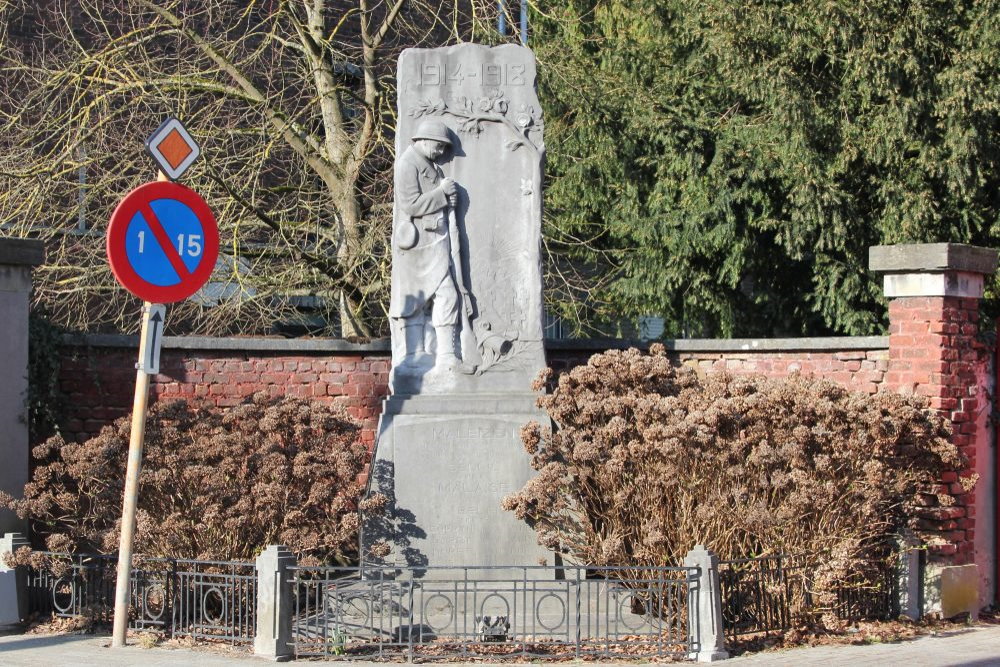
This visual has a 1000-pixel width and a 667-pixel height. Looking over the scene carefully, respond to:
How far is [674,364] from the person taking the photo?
39.1 ft

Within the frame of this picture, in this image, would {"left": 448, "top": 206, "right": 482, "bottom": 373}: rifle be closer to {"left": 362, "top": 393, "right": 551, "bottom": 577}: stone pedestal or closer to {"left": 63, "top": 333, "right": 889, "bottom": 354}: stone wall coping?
{"left": 362, "top": 393, "right": 551, "bottom": 577}: stone pedestal

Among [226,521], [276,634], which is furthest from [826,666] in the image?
[226,521]

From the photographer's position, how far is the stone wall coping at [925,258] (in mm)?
10297

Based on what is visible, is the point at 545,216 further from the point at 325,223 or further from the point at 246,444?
the point at 246,444

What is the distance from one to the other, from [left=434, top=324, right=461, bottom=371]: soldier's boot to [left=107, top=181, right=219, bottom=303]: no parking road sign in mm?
2425

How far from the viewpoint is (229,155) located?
15664 mm

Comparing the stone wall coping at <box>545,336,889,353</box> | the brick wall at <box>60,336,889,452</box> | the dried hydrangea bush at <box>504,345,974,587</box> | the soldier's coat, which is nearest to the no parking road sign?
the soldier's coat

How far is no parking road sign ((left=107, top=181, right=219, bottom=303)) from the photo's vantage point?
8.25m

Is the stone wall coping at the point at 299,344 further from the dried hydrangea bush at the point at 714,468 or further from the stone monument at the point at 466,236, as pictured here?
the dried hydrangea bush at the point at 714,468

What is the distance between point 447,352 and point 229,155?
20.5 ft

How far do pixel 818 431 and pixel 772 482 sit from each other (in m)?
0.53

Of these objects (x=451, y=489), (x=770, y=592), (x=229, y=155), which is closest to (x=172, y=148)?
(x=451, y=489)

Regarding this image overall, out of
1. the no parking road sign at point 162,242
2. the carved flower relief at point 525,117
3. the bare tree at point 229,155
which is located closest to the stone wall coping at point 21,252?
the no parking road sign at point 162,242

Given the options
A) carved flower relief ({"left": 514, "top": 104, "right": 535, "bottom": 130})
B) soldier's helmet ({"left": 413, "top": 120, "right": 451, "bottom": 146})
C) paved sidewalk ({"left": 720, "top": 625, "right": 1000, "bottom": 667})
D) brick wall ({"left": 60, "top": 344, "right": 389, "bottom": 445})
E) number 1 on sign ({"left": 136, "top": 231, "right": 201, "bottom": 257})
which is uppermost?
carved flower relief ({"left": 514, "top": 104, "right": 535, "bottom": 130})
